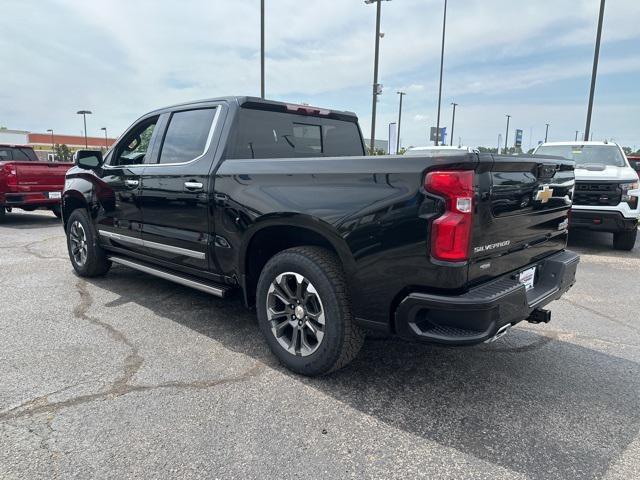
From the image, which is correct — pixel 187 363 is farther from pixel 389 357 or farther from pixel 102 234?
pixel 102 234

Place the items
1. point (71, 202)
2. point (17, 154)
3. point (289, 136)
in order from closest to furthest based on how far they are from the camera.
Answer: point (289, 136)
point (71, 202)
point (17, 154)

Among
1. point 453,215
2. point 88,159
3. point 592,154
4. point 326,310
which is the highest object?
point 592,154

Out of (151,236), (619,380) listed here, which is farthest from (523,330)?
(151,236)

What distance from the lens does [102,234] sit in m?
4.91

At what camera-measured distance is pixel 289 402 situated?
273cm

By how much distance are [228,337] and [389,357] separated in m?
1.30

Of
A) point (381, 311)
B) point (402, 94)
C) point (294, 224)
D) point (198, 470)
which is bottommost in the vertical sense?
point (198, 470)

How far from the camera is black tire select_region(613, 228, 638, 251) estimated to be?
746 centimetres

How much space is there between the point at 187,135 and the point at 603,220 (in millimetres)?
6657

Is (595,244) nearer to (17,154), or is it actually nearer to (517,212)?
(517,212)

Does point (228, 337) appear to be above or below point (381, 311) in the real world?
below

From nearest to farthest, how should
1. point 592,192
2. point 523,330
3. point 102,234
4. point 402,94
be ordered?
point 523,330
point 102,234
point 592,192
point 402,94

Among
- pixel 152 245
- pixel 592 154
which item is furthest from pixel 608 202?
pixel 152 245

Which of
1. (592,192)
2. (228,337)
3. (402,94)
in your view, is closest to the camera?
(228,337)
